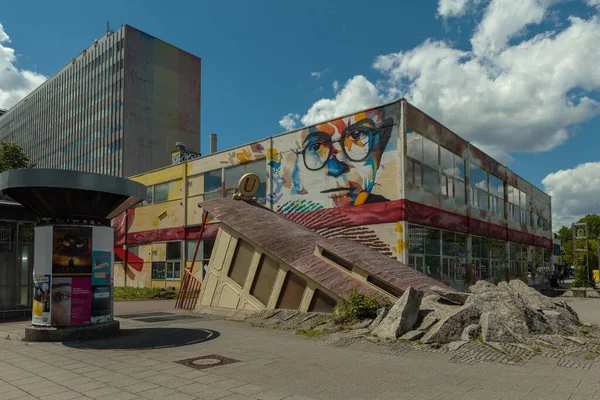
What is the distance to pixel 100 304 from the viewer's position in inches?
421

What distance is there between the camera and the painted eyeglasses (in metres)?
22.6

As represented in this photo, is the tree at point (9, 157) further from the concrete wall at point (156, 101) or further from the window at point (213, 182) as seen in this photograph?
the concrete wall at point (156, 101)

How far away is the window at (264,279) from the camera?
13742 mm

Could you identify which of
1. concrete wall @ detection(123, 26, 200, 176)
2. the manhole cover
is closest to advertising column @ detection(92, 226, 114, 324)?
the manhole cover

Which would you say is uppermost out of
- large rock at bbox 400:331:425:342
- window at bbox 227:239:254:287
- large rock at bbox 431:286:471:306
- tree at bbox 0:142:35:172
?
tree at bbox 0:142:35:172

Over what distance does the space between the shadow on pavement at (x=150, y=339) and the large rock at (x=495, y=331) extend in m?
5.74

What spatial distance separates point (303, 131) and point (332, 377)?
1974 centimetres

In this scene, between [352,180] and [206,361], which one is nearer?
[206,361]

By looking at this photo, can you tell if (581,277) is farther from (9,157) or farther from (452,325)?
(9,157)

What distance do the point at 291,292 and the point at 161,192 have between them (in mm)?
25094

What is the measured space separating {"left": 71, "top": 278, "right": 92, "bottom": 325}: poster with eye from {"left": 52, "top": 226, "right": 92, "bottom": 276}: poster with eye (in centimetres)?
20

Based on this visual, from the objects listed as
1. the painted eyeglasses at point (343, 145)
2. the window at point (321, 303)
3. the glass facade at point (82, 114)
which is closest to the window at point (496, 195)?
the painted eyeglasses at point (343, 145)

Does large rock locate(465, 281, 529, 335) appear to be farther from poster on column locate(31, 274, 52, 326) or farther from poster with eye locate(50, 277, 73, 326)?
poster on column locate(31, 274, 52, 326)

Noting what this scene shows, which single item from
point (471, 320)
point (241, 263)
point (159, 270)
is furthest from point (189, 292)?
point (159, 270)
